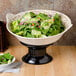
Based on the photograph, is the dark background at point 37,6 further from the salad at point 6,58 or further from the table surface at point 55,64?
the salad at point 6,58

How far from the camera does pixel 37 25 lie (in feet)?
6.12

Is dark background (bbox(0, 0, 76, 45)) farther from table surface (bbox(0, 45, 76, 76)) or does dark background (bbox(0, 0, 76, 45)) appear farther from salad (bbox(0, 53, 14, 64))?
salad (bbox(0, 53, 14, 64))

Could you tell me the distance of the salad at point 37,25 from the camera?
72.0 inches

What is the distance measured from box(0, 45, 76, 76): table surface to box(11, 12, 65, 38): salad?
0.18 meters

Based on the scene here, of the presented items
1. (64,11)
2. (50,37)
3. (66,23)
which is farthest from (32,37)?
(64,11)

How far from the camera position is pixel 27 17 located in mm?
1920

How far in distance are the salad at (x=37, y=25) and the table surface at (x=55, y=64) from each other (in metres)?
0.18

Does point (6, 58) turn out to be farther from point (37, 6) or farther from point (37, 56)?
point (37, 6)

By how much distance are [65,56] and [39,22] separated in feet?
0.91

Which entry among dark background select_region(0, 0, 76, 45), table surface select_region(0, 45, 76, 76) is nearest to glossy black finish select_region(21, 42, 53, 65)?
table surface select_region(0, 45, 76, 76)

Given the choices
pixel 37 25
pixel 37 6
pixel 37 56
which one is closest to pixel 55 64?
pixel 37 56

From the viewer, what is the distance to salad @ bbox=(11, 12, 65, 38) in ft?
6.00

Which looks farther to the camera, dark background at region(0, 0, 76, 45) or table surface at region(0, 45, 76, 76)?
dark background at region(0, 0, 76, 45)

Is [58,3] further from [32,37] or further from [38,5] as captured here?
[32,37]
